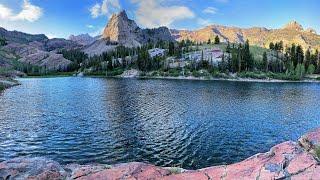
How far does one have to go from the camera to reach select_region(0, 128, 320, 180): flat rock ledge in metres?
19.6

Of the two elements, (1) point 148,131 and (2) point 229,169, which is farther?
(1) point 148,131

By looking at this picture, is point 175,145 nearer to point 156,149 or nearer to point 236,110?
point 156,149

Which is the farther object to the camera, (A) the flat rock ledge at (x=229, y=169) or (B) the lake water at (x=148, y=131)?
(B) the lake water at (x=148, y=131)

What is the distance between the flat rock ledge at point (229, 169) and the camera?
64.3ft

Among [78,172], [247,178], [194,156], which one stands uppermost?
[247,178]

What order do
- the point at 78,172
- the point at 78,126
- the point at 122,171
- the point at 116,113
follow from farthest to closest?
the point at 116,113 < the point at 78,126 < the point at 78,172 < the point at 122,171

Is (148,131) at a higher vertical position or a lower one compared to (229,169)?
lower

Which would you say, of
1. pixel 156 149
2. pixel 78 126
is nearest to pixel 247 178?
pixel 156 149

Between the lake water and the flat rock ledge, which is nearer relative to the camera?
the flat rock ledge

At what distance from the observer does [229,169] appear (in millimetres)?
21969

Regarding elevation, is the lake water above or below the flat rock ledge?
below

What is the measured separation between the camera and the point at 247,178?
19.8 metres

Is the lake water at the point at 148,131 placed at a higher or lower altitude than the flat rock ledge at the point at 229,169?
lower

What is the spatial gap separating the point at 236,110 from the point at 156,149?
152ft
